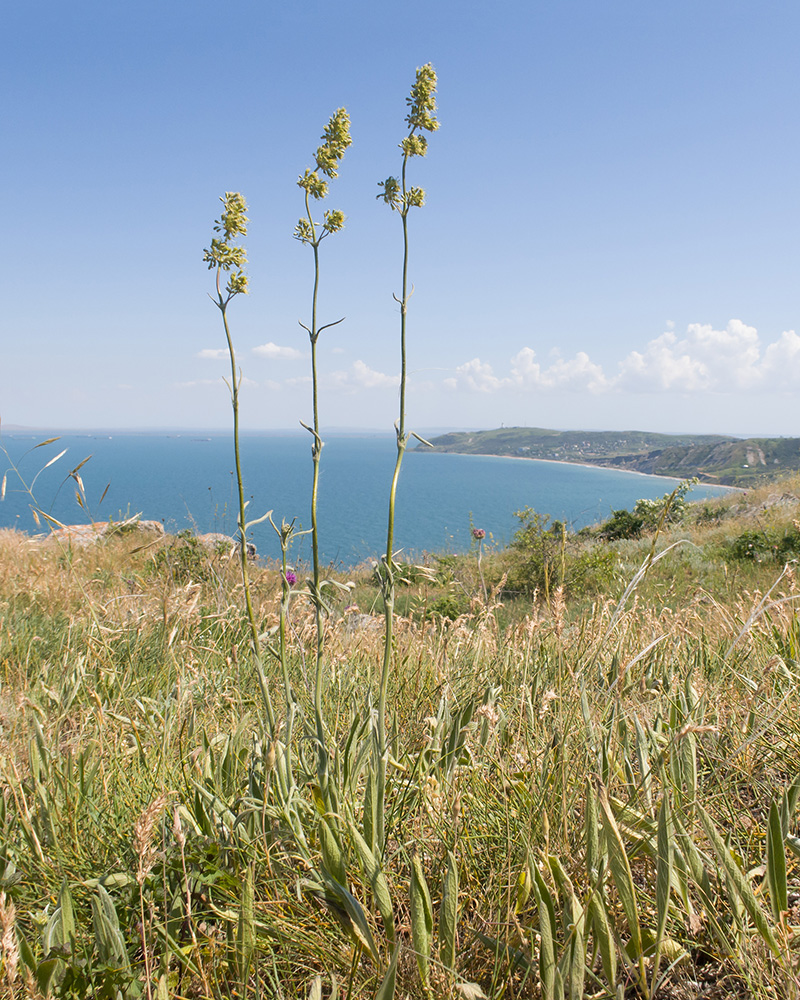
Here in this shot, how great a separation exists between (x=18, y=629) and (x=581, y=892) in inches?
144

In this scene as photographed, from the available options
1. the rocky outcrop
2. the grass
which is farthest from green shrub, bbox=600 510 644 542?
the grass

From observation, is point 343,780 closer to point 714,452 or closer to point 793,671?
point 793,671

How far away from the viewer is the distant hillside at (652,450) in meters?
59.2

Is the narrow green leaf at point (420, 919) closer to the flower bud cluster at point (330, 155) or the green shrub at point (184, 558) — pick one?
the flower bud cluster at point (330, 155)

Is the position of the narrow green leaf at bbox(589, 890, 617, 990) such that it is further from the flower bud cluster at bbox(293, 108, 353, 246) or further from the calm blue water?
the calm blue water

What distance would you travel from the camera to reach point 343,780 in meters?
1.65

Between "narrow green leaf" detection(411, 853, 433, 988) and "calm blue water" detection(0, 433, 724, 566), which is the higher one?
"narrow green leaf" detection(411, 853, 433, 988)

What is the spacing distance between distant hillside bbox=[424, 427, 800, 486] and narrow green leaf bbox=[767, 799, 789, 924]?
36464mm

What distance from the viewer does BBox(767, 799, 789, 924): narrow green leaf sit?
1.19 metres

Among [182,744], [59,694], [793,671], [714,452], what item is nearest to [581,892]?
[182,744]

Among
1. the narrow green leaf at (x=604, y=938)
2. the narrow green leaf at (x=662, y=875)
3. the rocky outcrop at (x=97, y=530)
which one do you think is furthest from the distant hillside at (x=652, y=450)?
the narrow green leaf at (x=604, y=938)

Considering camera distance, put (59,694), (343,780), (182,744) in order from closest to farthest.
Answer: (343,780) < (182,744) < (59,694)

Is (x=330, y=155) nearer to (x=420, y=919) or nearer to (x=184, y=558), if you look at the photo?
(x=420, y=919)

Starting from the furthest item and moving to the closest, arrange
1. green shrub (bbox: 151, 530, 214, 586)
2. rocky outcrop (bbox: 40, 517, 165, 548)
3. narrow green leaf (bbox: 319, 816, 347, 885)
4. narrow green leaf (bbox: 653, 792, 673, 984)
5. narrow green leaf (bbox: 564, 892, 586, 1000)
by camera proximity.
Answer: green shrub (bbox: 151, 530, 214, 586), rocky outcrop (bbox: 40, 517, 165, 548), narrow green leaf (bbox: 319, 816, 347, 885), narrow green leaf (bbox: 653, 792, 673, 984), narrow green leaf (bbox: 564, 892, 586, 1000)
